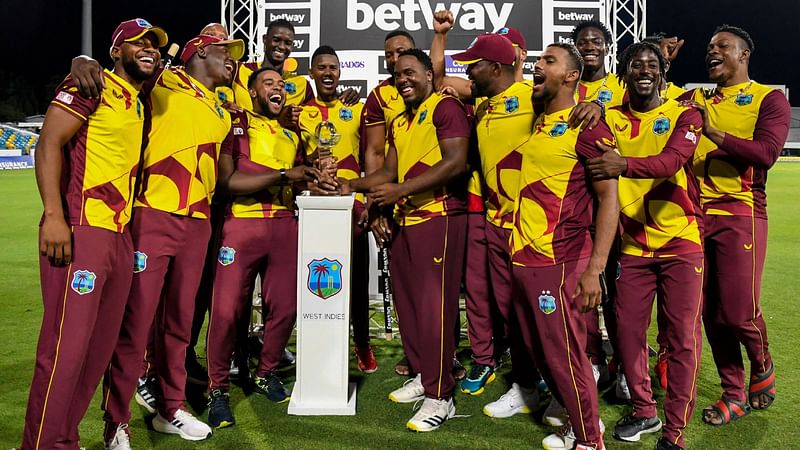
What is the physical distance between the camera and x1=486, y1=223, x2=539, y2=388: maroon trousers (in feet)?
13.5

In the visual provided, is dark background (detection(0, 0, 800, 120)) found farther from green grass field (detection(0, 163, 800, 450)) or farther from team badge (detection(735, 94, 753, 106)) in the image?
team badge (detection(735, 94, 753, 106))

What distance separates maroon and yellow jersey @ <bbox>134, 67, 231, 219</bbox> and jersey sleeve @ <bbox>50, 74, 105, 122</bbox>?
21.7 inches

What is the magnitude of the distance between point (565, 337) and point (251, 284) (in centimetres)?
200

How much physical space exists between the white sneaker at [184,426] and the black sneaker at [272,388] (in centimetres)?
64

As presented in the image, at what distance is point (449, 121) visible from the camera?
384 cm

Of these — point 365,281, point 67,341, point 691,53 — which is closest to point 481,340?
point 365,281

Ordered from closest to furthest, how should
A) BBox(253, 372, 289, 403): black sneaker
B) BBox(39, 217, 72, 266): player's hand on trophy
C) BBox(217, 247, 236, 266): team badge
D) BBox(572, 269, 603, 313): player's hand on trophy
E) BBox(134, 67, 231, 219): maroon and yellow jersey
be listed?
BBox(39, 217, 72, 266): player's hand on trophy → BBox(572, 269, 603, 313): player's hand on trophy → BBox(134, 67, 231, 219): maroon and yellow jersey → BBox(217, 247, 236, 266): team badge → BBox(253, 372, 289, 403): black sneaker

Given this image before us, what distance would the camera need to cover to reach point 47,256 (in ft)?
9.09

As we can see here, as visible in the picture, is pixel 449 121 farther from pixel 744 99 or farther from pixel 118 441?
pixel 118 441

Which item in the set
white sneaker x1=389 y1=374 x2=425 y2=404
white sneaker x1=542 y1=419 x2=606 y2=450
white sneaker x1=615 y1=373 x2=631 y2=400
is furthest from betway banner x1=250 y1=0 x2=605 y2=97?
white sneaker x1=542 y1=419 x2=606 y2=450

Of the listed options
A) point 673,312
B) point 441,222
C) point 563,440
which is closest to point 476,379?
point 563,440

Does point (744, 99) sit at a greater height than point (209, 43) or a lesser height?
lesser

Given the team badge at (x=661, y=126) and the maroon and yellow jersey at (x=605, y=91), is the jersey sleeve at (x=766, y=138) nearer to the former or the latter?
the team badge at (x=661, y=126)

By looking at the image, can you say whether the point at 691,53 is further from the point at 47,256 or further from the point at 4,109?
the point at 47,256
